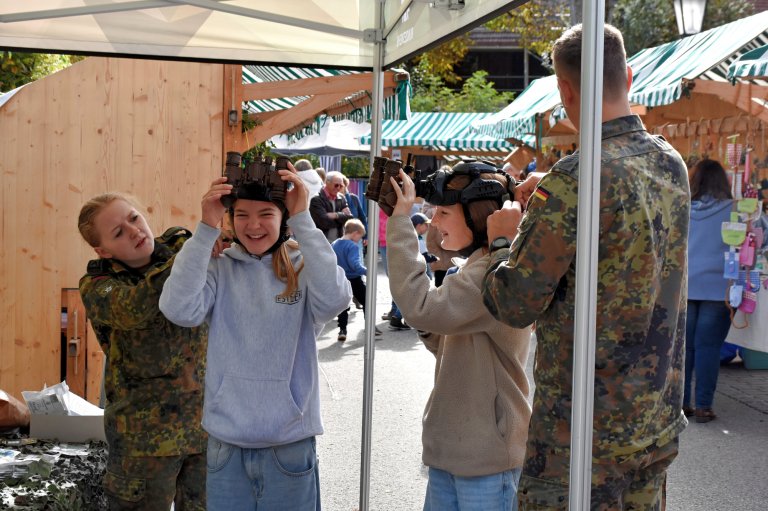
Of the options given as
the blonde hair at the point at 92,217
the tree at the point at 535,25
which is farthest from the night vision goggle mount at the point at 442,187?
the tree at the point at 535,25

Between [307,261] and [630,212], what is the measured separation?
127 centimetres

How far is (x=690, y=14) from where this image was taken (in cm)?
1077

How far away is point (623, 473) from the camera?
7.48ft

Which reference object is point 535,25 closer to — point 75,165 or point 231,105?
point 231,105

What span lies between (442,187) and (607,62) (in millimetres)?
781

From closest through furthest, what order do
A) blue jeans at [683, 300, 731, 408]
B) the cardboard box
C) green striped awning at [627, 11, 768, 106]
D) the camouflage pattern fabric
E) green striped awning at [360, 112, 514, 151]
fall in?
the camouflage pattern fabric → the cardboard box → blue jeans at [683, 300, 731, 408] → green striped awning at [627, 11, 768, 106] → green striped awning at [360, 112, 514, 151]

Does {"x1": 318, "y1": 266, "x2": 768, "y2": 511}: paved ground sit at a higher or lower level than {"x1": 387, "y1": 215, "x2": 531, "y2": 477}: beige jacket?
lower

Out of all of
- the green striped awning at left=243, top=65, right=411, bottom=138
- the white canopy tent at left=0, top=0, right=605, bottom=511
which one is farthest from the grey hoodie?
A: the green striped awning at left=243, top=65, right=411, bottom=138

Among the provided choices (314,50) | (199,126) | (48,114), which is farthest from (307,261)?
(48,114)

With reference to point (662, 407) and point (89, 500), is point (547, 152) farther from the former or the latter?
point (662, 407)

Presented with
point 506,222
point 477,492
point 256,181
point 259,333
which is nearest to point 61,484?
point 259,333

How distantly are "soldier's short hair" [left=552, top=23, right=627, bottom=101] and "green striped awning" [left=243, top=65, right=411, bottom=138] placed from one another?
3691 millimetres

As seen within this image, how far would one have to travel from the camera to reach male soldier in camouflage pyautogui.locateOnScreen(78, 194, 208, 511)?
357 cm

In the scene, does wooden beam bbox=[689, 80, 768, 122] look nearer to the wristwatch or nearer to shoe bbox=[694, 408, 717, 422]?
shoe bbox=[694, 408, 717, 422]
